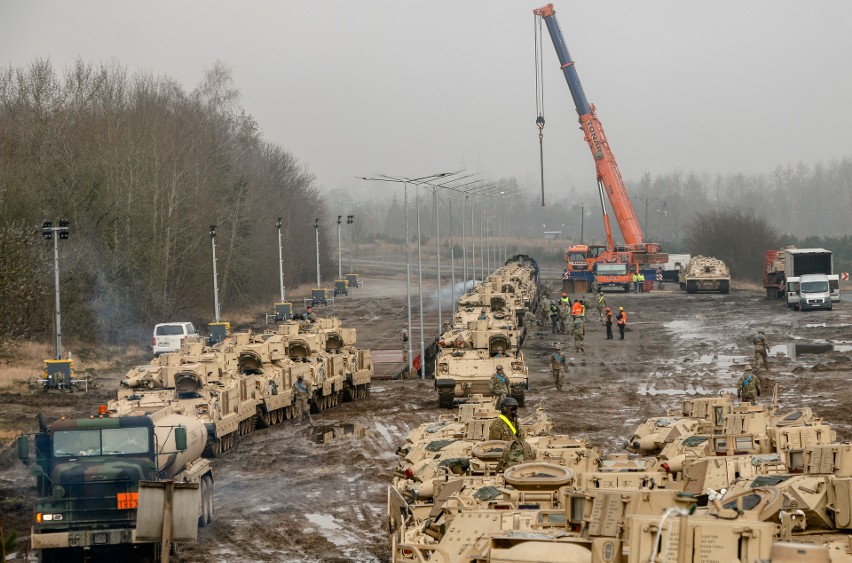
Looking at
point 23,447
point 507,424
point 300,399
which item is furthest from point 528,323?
point 23,447

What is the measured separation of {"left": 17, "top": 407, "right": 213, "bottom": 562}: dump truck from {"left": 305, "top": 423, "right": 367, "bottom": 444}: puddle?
1079 cm

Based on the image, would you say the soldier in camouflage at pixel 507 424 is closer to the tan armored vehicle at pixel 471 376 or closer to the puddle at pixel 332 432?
the puddle at pixel 332 432

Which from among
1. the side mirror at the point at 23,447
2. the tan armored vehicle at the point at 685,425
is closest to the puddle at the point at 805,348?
the tan armored vehicle at the point at 685,425

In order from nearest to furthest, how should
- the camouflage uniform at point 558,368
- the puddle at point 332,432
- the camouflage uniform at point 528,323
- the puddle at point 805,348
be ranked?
1. the puddle at point 332,432
2. the camouflage uniform at point 558,368
3. the puddle at point 805,348
4. the camouflage uniform at point 528,323

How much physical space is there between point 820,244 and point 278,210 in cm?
4197

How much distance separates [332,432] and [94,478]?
1346 cm

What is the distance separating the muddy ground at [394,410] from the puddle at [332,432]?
0.14ft

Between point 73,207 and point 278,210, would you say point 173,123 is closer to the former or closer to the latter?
point 73,207

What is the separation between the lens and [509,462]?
50.8 feet

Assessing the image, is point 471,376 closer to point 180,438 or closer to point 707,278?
point 180,438

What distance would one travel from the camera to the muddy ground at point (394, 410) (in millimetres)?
19766

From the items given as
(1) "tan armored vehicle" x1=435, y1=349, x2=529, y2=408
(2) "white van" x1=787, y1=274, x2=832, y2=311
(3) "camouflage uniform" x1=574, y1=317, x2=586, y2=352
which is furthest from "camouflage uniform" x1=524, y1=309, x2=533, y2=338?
(1) "tan armored vehicle" x1=435, y1=349, x2=529, y2=408

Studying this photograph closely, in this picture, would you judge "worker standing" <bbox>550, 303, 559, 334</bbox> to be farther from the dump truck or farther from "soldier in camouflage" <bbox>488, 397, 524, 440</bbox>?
the dump truck

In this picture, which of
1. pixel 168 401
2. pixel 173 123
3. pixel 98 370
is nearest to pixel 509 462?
pixel 168 401
